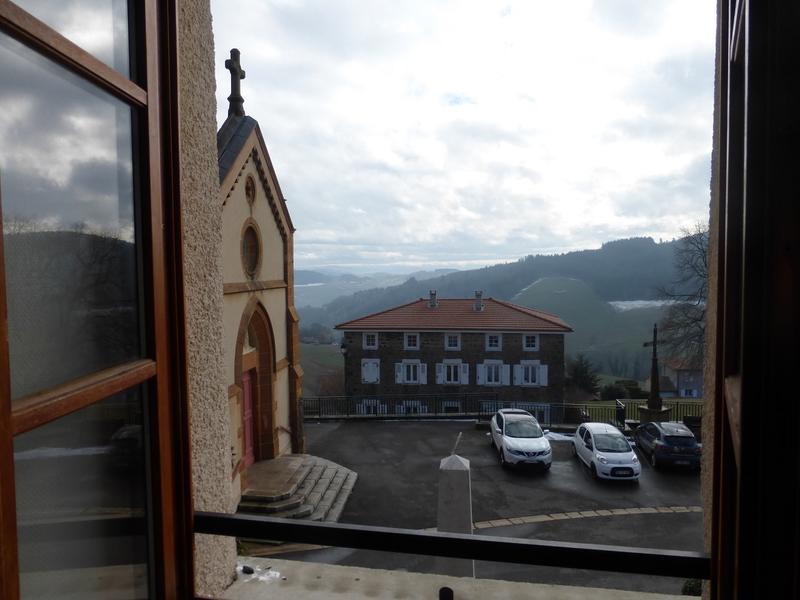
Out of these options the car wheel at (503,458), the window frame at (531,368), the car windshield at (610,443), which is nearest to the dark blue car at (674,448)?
the car windshield at (610,443)

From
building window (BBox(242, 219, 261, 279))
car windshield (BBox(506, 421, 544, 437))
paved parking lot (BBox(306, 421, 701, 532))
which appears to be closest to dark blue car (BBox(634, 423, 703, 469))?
paved parking lot (BBox(306, 421, 701, 532))

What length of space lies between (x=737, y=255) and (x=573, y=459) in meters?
15.9

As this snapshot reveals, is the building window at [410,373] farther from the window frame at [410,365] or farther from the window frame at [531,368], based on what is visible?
the window frame at [531,368]

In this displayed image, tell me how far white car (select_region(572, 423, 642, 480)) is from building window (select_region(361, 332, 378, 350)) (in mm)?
12696

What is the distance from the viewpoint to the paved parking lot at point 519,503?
921 cm

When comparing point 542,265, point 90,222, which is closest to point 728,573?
point 90,222

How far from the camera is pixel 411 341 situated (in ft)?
87.0

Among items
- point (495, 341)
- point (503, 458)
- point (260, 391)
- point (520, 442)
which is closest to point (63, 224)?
point (260, 391)

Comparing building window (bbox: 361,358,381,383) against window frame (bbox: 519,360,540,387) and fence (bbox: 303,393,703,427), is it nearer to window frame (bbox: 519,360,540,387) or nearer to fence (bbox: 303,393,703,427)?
fence (bbox: 303,393,703,427)

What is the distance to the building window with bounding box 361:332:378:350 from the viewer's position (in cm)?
2653

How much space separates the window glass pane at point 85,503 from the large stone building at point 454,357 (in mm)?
24646

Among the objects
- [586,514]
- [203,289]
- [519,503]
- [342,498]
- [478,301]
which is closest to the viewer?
[203,289]

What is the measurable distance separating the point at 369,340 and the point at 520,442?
1269cm

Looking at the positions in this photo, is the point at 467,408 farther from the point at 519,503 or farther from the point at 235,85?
the point at 235,85
